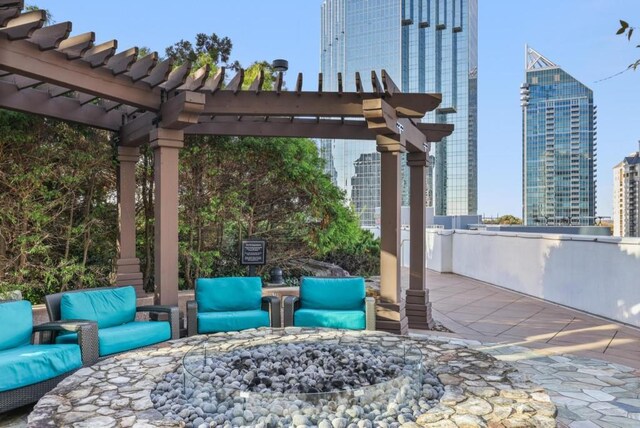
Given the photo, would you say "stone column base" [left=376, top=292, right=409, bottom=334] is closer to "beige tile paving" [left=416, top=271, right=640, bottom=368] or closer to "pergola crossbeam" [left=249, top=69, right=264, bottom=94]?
"beige tile paving" [left=416, top=271, right=640, bottom=368]

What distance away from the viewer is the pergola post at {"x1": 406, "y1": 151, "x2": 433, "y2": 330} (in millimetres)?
5551

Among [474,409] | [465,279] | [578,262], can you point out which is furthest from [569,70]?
[474,409]

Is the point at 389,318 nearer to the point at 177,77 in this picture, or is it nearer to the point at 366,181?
the point at 177,77

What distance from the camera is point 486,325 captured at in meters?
5.56

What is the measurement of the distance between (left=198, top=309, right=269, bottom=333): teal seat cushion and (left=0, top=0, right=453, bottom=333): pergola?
0.64m

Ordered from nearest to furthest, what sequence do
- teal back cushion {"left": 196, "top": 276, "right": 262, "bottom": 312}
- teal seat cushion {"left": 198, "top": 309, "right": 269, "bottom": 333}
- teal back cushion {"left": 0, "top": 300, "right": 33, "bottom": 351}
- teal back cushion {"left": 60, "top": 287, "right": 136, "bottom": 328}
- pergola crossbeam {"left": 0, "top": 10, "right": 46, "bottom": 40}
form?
pergola crossbeam {"left": 0, "top": 10, "right": 46, "bottom": 40}
teal back cushion {"left": 0, "top": 300, "right": 33, "bottom": 351}
teal back cushion {"left": 60, "top": 287, "right": 136, "bottom": 328}
teal seat cushion {"left": 198, "top": 309, "right": 269, "bottom": 333}
teal back cushion {"left": 196, "top": 276, "right": 262, "bottom": 312}

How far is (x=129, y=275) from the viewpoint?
594 centimetres

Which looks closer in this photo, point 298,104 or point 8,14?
point 8,14

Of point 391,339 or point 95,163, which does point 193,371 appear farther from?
point 95,163

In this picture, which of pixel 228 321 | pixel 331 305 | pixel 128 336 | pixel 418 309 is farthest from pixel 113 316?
pixel 418 309

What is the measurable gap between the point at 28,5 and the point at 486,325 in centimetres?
647

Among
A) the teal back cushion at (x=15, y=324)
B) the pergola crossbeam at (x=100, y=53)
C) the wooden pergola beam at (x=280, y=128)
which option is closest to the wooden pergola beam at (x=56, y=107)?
the wooden pergola beam at (x=280, y=128)

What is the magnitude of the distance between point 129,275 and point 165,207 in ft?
5.44

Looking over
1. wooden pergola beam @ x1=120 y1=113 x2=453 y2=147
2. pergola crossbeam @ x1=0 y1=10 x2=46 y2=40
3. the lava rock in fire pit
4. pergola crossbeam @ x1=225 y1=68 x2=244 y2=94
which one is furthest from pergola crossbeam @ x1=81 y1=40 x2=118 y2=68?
the lava rock in fire pit
